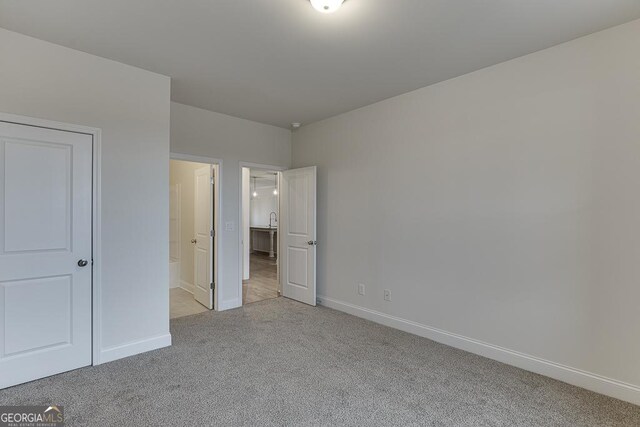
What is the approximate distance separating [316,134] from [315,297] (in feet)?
8.10

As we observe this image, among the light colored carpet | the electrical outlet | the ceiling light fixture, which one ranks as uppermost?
the ceiling light fixture

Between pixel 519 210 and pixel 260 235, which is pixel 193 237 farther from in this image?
pixel 260 235

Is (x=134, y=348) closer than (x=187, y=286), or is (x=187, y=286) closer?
(x=134, y=348)

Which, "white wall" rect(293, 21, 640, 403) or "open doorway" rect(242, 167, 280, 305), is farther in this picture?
"open doorway" rect(242, 167, 280, 305)

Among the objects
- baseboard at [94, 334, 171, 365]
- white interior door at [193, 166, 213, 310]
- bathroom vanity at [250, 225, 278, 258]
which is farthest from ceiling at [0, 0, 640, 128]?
bathroom vanity at [250, 225, 278, 258]

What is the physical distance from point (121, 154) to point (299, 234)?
264cm

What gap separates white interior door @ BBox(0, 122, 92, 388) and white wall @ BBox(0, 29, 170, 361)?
0.48 feet

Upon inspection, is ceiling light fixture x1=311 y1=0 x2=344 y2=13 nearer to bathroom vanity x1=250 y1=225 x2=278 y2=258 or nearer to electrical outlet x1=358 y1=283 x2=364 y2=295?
electrical outlet x1=358 y1=283 x2=364 y2=295

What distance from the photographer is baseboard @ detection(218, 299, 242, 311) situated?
4.39 m

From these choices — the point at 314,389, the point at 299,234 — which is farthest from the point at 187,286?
the point at 314,389

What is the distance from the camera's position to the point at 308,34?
247 centimetres

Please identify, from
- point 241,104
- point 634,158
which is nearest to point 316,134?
point 241,104

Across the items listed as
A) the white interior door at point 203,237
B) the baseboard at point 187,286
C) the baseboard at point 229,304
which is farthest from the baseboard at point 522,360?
the baseboard at point 187,286

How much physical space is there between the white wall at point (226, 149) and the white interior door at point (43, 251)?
4.51 feet
